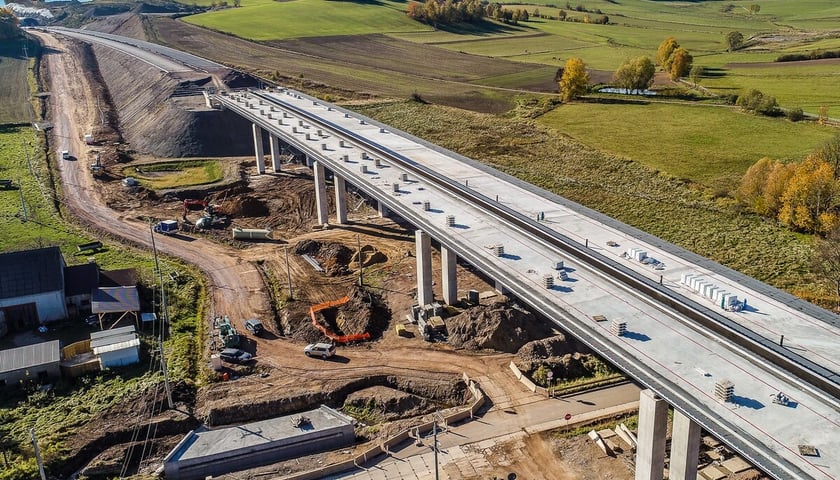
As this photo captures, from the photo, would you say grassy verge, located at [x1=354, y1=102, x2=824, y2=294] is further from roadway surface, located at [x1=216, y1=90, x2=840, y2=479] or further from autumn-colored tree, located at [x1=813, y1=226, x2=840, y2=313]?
roadway surface, located at [x1=216, y1=90, x2=840, y2=479]

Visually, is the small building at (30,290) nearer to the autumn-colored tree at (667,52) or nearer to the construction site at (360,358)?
the construction site at (360,358)

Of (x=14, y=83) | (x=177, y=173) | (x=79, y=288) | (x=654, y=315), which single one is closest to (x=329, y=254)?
(x=79, y=288)

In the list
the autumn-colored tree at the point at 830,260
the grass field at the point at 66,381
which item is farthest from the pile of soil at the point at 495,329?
the autumn-colored tree at the point at 830,260

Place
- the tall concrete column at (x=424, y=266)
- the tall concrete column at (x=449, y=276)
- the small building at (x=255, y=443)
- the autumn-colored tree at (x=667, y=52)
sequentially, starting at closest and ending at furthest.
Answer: the small building at (x=255, y=443) < the tall concrete column at (x=449, y=276) < the tall concrete column at (x=424, y=266) < the autumn-colored tree at (x=667, y=52)

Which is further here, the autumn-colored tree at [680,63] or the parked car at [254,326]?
the autumn-colored tree at [680,63]

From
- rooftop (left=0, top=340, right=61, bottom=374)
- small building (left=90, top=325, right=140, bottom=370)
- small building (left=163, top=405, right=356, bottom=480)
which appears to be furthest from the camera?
small building (left=90, top=325, right=140, bottom=370)

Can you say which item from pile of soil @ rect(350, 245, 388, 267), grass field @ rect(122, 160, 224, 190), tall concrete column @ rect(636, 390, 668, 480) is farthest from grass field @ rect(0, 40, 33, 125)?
tall concrete column @ rect(636, 390, 668, 480)

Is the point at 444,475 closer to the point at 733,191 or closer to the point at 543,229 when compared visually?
the point at 543,229
